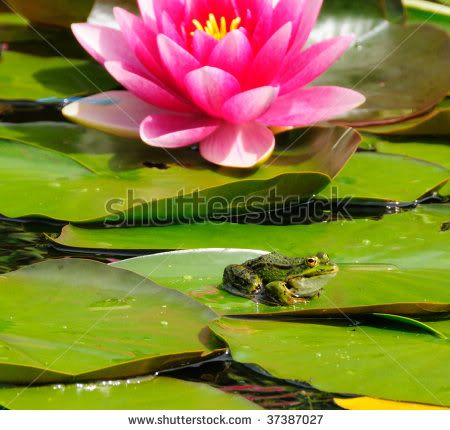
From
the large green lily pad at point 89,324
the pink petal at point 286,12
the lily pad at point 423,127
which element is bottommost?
the large green lily pad at point 89,324

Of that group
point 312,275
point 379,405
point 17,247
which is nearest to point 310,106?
point 312,275

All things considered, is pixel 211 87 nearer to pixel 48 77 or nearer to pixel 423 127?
pixel 423 127

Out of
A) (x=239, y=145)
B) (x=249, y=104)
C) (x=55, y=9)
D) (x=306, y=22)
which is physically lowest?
(x=239, y=145)

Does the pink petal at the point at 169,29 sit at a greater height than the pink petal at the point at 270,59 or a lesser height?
greater

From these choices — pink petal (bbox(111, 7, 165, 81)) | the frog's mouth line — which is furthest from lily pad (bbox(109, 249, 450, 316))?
pink petal (bbox(111, 7, 165, 81))

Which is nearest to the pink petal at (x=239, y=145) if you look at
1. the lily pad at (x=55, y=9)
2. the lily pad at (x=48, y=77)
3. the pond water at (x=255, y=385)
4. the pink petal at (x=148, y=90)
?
the pink petal at (x=148, y=90)

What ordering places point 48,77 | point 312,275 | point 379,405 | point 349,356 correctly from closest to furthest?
point 379,405 < point 349,356 < point 312,275 < point 48,77

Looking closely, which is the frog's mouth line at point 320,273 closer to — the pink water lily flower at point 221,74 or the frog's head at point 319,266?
the frog's head at point 319,266
